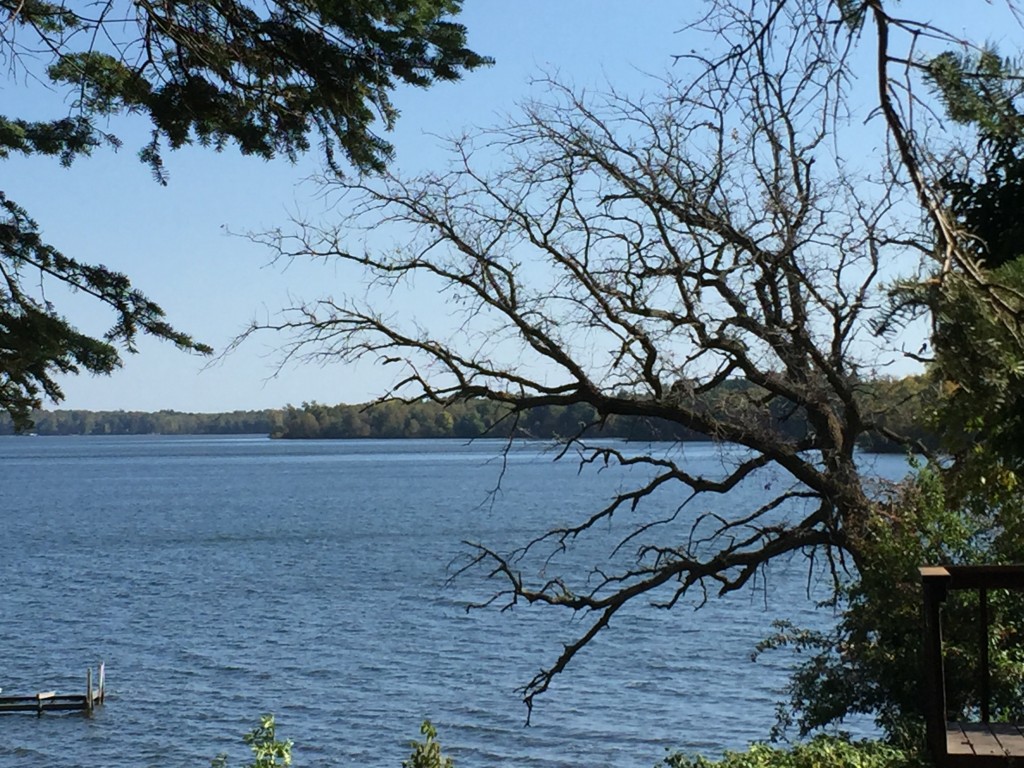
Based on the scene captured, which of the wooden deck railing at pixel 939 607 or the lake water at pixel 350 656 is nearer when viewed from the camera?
the wooden deck railing at pixel 939 607

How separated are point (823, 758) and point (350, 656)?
21284 millimetres

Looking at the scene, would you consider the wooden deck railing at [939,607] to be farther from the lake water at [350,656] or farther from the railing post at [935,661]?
the lake water at [350,656]

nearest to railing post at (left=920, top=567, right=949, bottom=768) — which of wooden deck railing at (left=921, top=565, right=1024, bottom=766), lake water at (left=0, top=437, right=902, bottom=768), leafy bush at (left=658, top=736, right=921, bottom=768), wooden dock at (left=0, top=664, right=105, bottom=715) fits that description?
wooden deck railing at (left=921, top=565, right=1024, bottom=766)

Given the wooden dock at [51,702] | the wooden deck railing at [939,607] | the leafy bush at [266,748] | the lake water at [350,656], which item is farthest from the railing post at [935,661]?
the wooden dock at [51,702]

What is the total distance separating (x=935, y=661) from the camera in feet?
20.2

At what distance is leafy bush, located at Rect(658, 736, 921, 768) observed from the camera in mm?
7785

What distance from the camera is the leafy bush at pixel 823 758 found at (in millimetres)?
7785

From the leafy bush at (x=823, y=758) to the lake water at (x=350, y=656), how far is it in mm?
2522

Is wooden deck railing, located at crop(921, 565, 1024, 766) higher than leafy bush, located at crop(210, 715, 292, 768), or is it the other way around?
wooden deck railing, located at crop(921, 565, 1024, 766)

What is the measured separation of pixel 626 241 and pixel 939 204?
875cm

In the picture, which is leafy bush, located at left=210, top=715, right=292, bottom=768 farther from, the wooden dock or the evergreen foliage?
the wooden dock

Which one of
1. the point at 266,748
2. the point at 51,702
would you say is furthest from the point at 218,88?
the point at 51,702

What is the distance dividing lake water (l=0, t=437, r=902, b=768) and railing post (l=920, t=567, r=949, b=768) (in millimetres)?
4037

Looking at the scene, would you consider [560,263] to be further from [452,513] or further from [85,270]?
[452,513]
